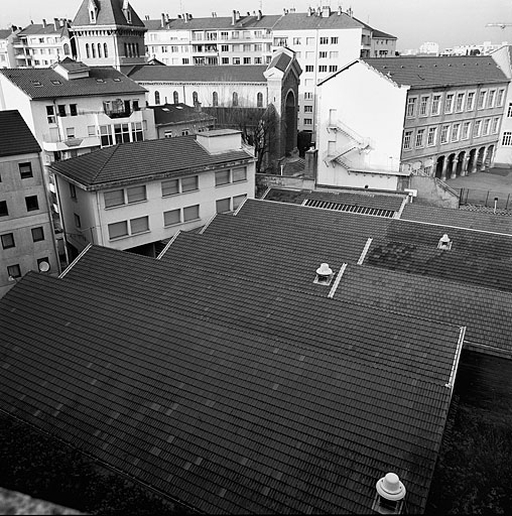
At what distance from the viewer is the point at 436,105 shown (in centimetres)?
5500

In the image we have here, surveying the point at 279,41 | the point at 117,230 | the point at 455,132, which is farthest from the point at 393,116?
the point at 279,41

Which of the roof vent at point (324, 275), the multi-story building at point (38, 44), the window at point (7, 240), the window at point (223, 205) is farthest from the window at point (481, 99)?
the multi-story building at point (38, 44)

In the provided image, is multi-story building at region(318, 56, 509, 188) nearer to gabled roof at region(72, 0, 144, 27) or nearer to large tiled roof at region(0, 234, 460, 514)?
large tiled roof at region(0, 234, 460, 514)

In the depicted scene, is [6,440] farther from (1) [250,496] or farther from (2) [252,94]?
(2) [252,94]

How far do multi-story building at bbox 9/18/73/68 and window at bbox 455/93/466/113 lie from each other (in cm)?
8728

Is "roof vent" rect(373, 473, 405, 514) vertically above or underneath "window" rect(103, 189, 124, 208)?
underneath

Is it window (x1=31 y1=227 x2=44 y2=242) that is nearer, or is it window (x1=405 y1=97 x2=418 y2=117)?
window (x1=31 y1=227 x2=44 y2=242)

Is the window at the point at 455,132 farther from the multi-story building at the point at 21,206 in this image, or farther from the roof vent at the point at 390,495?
the roof vent at the point at 390,495

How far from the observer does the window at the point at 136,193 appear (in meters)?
33.9

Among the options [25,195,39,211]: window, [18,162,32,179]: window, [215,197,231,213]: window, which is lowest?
[215,197,231,213]: window

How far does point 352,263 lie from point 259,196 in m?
20.1

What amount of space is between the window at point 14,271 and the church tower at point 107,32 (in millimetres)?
51874

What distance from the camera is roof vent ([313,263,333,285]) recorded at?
88.0 ft

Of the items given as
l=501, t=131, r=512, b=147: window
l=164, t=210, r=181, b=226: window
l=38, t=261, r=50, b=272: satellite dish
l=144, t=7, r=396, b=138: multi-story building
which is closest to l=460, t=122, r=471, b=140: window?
l=501, t=131, r=512, b=147: window
